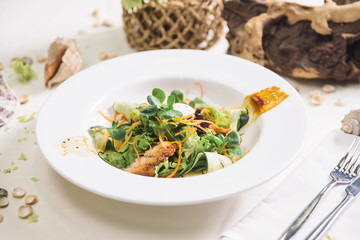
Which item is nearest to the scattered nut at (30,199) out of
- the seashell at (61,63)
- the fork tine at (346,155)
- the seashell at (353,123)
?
the seashell at (61,63)

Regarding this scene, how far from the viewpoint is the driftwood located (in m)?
1.75

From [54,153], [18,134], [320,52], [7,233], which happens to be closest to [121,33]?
[18,134]

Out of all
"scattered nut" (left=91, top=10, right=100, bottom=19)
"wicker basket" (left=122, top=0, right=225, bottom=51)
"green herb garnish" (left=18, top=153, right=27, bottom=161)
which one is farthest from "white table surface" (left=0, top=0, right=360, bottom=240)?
"scattered nut" (left=91, top=10, right=100, bottom=19)

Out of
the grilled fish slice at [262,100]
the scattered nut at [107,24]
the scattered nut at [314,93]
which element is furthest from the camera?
the scattered nut at [107,24]

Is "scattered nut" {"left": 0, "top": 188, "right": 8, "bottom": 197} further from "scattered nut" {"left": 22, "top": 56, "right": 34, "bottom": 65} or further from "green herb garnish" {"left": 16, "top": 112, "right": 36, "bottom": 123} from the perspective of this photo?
"scattered nut" {"left": 22, "top": 56, "right": 34, "bottom": 65}

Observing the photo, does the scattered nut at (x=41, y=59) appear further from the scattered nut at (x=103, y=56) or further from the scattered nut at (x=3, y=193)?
the scattered nut at (x=3, y=193)

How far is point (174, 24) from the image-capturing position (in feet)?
6.63

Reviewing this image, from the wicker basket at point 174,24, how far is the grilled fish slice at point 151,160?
0.92 meters

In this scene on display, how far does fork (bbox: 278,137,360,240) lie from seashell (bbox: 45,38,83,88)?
1.27 meters

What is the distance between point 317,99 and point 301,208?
0.74 metres

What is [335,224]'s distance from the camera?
1179mm

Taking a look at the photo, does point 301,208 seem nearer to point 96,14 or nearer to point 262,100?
point 262,100

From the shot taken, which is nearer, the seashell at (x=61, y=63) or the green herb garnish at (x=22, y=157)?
the green herb garnish at (x=22, y=157)

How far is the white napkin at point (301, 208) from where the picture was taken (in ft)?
3.71
